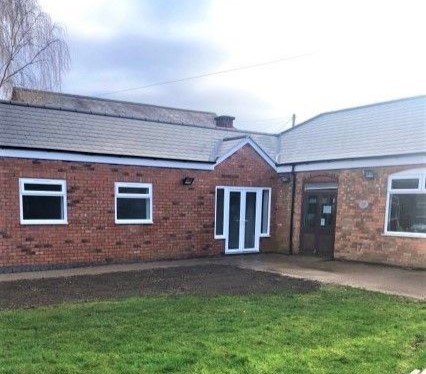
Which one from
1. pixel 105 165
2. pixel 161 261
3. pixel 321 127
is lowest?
pixel 161 261

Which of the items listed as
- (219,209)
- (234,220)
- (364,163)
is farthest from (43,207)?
(364,163)

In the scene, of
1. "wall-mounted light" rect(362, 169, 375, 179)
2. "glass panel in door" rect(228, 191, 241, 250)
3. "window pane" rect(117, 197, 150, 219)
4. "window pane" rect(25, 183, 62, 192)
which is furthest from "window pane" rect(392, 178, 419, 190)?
"window pane" rect(25, 183, 62, 192)

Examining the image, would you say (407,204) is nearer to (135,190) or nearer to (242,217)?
(242,217)

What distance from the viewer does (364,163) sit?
11.9 metres

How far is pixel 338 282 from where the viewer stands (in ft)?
29.3

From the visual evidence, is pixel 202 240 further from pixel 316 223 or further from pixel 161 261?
pixel 316 223

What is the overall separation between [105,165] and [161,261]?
3.05m

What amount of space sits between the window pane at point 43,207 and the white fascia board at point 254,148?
4.80 meters

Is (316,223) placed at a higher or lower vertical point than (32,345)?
higher

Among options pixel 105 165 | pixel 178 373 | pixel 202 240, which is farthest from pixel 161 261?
pixel 178 373

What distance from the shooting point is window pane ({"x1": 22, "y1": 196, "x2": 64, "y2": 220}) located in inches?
398

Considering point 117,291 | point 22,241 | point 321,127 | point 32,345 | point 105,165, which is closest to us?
point 32,345

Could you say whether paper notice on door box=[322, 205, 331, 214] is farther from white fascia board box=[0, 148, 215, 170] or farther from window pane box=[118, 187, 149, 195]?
window pane box=[118, 187, 149, 195]

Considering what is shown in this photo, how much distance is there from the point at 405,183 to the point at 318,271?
3313mm
